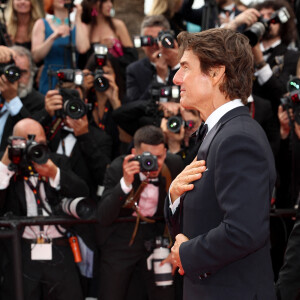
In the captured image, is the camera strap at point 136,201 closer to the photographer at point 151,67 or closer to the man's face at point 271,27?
the photographer at point 151,67

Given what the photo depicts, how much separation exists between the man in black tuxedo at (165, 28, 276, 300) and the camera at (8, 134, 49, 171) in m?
1.86

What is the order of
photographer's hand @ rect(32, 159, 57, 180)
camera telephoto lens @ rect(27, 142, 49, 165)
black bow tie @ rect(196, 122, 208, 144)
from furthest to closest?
photographer's hand @ rect(32, 159, 57, 180)
camera telephoto lens @ rect(27, 142, 49, 165)
black bow tie @ rect(196, 122, 208, 144)

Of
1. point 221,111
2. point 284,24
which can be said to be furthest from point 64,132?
point 221,111

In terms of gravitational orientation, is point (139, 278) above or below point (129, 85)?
below

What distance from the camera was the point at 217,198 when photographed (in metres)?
1.90

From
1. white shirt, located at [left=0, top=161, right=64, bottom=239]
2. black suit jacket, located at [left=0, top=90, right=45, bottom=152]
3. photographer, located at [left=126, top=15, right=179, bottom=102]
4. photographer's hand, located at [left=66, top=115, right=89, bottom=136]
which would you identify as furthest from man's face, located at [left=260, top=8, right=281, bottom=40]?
white shirt, located at [left=0, top=161, right=64, bottom=239]

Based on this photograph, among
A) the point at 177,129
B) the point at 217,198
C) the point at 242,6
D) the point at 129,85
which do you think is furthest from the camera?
the point at 242,6

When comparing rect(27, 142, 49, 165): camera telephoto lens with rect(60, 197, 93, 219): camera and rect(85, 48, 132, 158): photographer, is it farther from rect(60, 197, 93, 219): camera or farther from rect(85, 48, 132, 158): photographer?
rect(85, 48, 132, 158): photographer

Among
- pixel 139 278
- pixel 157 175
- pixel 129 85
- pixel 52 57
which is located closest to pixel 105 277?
pixel 139 278

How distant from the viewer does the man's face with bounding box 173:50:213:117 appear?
2023 mm

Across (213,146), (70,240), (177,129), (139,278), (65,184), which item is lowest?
(139,278)

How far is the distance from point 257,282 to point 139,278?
2.36m

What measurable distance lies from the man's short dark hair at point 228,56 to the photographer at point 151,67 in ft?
9.09

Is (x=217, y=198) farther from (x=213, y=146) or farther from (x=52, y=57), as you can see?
(x=52, y=57)
